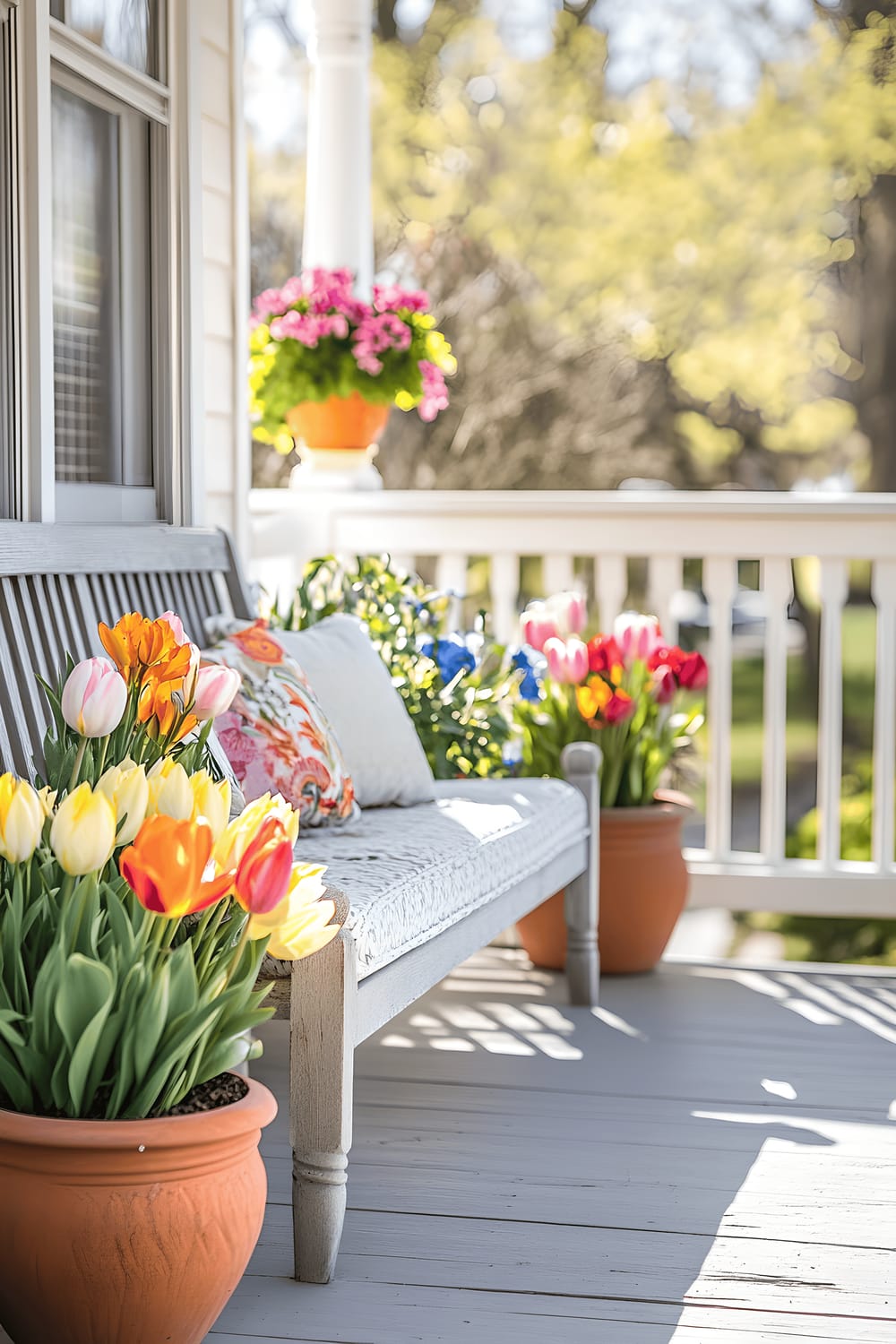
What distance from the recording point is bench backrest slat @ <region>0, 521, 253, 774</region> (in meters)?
2.25

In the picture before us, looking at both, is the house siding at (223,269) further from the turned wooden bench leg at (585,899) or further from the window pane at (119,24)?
the turned wooden bench leg at (585,899)

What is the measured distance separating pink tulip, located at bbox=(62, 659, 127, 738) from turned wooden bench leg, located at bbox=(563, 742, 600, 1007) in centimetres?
155

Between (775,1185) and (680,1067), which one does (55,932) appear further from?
(680,1067)

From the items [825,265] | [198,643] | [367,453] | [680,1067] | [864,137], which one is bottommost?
[680,1067]

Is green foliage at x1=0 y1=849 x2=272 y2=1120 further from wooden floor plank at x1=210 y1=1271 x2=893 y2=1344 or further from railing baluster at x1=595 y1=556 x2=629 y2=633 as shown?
railing baluster at x1=595 y1=556 x2=629 y2=633

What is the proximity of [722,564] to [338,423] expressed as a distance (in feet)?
3.24

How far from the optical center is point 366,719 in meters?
2.80

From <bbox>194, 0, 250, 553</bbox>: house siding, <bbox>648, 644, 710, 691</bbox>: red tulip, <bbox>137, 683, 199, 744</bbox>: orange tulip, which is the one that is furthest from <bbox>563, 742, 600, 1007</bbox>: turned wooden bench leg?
<bbox>137, 683, 199, 744</bbox>: orange tulip

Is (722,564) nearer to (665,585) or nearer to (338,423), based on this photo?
(665,585)

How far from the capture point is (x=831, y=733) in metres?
3.79

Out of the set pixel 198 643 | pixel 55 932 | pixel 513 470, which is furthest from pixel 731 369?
pixel 55 932

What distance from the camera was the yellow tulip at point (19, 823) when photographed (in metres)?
1.53

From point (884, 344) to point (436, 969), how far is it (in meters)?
7.11

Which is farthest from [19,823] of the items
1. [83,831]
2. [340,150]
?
[340,150]
